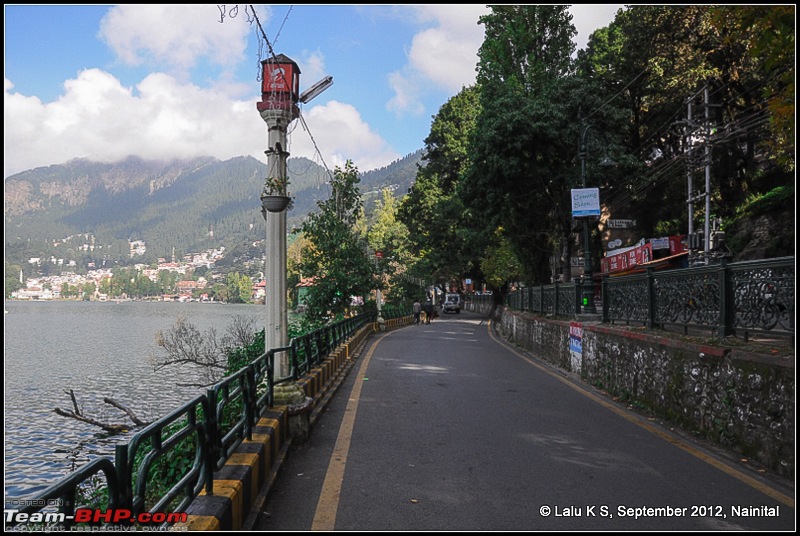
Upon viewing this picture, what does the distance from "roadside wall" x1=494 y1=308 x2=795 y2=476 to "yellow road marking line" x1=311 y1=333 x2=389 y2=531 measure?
4134 mm

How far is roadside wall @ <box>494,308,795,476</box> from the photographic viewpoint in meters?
5.70

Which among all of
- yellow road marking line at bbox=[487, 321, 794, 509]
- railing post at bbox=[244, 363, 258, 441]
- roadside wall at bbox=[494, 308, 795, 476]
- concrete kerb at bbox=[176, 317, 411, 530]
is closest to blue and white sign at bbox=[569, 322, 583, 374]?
roadside wall at bbox=[494, 308, 795, 476]

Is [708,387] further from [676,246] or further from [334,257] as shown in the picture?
[676,246]

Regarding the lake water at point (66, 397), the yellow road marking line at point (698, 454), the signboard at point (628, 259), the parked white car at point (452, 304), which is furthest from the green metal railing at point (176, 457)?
the parked white car at point (452, 304)

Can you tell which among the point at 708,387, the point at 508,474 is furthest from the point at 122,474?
the point at 708,387

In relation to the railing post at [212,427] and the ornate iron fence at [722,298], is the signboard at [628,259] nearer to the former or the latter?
the ornate iron fence at [722,298]

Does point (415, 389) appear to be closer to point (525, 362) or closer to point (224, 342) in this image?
point (525, 362)

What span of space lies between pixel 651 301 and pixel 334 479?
6704 mm

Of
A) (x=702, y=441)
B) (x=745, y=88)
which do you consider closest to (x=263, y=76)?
(x=702, y=441)

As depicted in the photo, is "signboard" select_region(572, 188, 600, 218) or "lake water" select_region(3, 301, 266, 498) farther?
"signboard" select_region(572, 188, 600, 218)

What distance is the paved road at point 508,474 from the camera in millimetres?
4531

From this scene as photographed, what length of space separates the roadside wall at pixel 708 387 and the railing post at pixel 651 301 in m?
0.35

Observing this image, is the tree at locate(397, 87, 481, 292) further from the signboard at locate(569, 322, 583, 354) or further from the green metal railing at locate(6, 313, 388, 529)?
the green metal railing at locate(6, 313, 388, 529)

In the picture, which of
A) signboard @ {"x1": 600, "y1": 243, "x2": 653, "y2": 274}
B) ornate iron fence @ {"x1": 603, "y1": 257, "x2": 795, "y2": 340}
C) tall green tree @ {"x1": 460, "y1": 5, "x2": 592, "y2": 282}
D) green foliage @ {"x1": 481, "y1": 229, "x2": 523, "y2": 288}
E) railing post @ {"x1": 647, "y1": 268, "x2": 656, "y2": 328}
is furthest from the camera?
green foliage @ {"x1": 481, "y1": 229, "x2": 523, "y2": 288}
